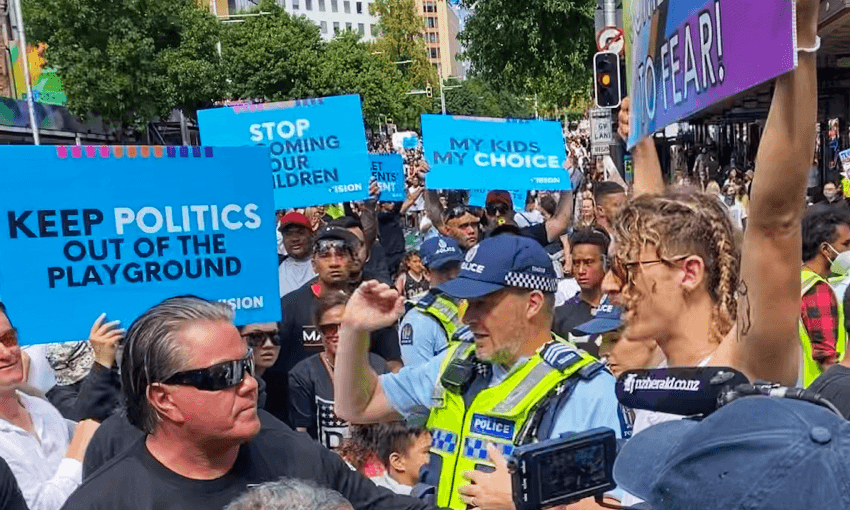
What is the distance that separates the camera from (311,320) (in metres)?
5.55

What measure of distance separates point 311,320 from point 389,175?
7.49 m

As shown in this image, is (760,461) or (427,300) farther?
(427,300)

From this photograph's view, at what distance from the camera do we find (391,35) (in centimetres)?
9419

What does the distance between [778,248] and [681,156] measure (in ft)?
93.1

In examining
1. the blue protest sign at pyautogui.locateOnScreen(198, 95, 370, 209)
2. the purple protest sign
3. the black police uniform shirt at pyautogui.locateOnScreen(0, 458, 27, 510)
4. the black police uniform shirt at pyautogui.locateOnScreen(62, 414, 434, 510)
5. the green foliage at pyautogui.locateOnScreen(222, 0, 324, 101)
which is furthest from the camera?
the green foliage at pyautogui.locateOnScreen(222, 0, 324, 101)

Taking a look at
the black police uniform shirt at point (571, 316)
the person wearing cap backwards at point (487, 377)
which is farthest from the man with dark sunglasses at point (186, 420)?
the black police uniform shirt at point (571, 316)

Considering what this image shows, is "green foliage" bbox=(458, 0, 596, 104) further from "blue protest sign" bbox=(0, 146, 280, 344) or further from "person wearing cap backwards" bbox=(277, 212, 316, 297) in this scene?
"blue protest sign" bbox=(0, 146, 280, 344)

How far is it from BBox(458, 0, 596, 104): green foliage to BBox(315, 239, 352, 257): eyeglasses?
20154 mm

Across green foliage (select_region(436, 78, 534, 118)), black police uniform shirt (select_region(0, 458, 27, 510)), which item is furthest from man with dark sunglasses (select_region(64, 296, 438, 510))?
green foliage (select_region(436, 78, 534, 118))

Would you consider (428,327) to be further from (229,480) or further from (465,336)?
(229,480)

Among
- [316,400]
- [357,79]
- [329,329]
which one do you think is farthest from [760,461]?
[357,79]

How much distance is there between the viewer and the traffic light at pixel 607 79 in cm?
1072

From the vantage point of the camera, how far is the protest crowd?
1.44m

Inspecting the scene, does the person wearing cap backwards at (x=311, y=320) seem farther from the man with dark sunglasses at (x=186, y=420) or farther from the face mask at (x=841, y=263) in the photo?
the man with dark sunglasses at (x=186, y=420)
